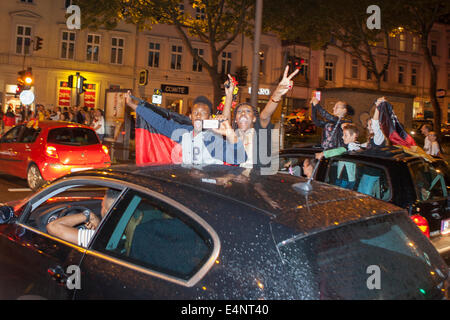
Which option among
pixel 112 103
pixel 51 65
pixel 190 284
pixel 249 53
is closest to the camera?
pixel 190 284

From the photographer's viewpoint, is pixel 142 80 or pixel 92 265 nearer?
pixel 92 265

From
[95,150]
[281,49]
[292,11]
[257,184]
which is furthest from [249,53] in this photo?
[257,184]

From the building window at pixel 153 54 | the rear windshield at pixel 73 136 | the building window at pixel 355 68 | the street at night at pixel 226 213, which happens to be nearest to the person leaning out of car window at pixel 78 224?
the street at night at pixel 226 213

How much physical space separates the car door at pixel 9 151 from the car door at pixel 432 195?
910cm

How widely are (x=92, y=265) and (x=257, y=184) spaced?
3.37ft

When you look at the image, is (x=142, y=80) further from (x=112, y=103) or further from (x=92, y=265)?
(x=92, y=265)

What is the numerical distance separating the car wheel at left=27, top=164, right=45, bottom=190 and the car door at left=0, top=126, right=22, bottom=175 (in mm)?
640

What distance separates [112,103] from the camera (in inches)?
632

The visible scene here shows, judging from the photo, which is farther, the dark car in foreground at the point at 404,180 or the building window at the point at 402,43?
the building window at the point at 402,43

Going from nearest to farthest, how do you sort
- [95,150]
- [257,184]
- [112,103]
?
1. [257,184]
2. [95,150]
3. [112,103]

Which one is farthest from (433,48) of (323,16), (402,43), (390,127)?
(390,127)

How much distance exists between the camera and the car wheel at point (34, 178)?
9.67 meters

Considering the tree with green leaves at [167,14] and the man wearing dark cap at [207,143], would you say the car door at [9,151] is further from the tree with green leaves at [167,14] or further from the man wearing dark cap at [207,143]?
the tree with green leaves at [167,14]

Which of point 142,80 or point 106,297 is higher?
point 142,80
